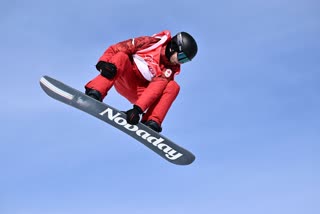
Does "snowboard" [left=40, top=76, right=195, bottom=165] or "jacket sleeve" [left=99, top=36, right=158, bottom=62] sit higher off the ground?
"jacket sleeve" [left=99, top=36, right=158, bottom=62]

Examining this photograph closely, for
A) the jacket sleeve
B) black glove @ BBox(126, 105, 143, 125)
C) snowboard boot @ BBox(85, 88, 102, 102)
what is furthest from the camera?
the jacket sleeve

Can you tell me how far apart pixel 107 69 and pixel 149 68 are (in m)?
0.86

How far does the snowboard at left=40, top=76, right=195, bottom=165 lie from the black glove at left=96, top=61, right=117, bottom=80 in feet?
1.73

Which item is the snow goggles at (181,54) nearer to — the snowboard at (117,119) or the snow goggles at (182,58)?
the snow goggles at (182,58)

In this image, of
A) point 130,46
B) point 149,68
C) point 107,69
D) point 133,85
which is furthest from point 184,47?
point 107,69

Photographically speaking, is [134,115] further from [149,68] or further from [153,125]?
[149,68]

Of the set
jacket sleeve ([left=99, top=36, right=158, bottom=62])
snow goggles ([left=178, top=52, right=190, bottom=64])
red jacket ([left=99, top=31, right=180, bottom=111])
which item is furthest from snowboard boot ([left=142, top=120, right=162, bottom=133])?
jacket sleeve ([left=99, top=36, right=158, bottom=62])

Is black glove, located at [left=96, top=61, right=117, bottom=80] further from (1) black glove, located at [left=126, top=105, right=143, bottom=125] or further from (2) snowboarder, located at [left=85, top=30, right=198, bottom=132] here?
(1) black glove, located at [left=126, top=105, right=143, bottom=125]

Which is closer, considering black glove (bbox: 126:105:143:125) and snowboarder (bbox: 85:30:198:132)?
black glove (bbox: 126:105:143:125)

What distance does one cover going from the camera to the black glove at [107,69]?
1130cm

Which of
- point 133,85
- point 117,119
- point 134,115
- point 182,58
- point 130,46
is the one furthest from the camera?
point 133,85

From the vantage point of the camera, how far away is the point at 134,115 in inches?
435

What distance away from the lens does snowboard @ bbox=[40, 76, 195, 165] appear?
11328mm

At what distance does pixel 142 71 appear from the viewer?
11781 mm
